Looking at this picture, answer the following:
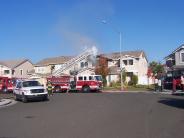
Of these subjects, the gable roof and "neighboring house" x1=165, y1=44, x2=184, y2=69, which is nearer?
"neighboring house" x1=165, y1=44, x2=184, y2=69

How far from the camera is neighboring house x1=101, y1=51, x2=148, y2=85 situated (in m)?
70.9

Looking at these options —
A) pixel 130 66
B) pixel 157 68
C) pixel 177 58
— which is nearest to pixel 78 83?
pixel 177 58

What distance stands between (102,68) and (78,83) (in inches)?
822

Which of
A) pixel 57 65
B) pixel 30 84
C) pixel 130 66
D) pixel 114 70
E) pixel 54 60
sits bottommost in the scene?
pixel 30 84

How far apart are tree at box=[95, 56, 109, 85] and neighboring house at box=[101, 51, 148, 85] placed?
214cm

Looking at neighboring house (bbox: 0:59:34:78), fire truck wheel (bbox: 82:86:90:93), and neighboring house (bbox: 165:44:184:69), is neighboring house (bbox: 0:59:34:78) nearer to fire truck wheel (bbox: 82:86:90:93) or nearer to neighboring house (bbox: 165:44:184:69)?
neighboring house (bbox: 165:44:184:69)

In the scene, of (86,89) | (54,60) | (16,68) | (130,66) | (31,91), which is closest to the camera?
(31,91)

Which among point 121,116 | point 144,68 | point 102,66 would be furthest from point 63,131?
point 144,68

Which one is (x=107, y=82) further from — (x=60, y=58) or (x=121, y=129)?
(x=121, y=129)

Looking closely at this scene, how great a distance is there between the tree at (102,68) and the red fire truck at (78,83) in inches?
724

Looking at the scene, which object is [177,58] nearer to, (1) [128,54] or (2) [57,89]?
(1) [128,54]

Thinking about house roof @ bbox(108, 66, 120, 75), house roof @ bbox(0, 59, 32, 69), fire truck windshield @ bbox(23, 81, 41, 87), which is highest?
house roof @ bbox(0, 59, 32, 69)

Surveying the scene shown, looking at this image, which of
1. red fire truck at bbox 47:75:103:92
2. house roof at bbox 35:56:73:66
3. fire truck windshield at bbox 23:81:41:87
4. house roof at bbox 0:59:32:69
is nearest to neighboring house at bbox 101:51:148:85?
house roof at bbox 35:56:73:66

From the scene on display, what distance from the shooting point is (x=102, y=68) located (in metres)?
68.4
